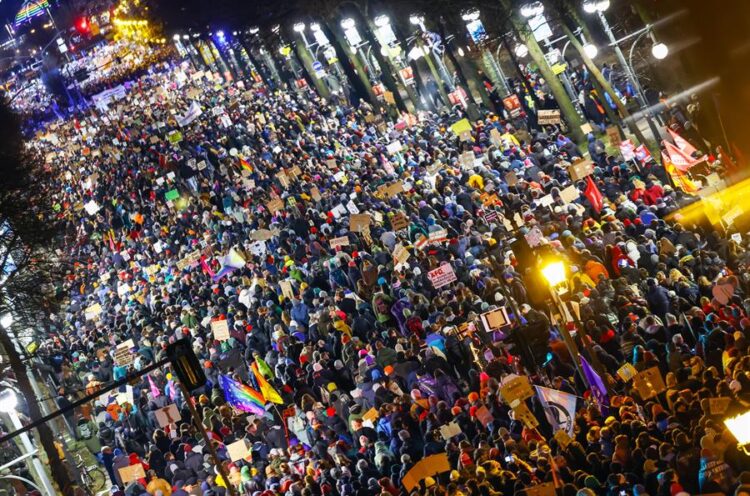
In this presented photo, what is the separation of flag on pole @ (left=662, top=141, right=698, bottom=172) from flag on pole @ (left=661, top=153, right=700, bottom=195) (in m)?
0.13

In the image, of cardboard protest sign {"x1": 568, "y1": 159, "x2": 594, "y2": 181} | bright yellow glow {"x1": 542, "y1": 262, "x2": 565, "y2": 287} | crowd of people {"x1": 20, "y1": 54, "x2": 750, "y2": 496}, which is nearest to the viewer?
crowd of people {"x1": 20, "y1": 54, "x2": 750, "y2": 496}

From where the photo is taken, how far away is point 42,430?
18359mm

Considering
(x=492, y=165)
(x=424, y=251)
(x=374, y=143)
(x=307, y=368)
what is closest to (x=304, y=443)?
(x=307, y=368)

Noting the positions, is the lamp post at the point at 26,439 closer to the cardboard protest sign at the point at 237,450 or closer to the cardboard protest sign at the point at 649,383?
the cardboard protest sign at the point at 237,450

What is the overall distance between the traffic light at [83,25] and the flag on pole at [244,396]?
109 meters

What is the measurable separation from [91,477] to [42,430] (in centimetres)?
352

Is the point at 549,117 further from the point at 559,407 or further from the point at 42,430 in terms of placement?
the point at 559,407

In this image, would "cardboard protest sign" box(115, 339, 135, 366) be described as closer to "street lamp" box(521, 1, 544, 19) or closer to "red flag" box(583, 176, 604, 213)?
"red flag" box(583, 176, 604, 213)

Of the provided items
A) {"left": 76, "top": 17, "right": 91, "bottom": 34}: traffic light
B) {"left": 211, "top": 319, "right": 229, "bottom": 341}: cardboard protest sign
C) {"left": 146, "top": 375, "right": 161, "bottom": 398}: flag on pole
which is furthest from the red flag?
{"left": 76, "top": 17, "right": 91, "bottom": 34}: traffic light

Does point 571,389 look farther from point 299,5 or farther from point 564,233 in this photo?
point 299,5

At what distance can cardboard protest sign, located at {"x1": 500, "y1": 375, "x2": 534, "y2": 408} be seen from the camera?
12.3 m

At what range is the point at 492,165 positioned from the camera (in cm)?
2519

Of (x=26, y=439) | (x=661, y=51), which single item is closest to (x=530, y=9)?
(x=26, y=439)

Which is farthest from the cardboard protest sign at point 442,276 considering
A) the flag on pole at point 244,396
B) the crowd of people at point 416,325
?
the flag on pole at point 244,396
